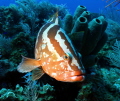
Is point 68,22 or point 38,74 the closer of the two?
point 38,74

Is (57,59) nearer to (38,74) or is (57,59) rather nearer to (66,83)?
(38,74)

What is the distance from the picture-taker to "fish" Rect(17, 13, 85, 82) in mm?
1803

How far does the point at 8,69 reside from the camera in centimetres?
346

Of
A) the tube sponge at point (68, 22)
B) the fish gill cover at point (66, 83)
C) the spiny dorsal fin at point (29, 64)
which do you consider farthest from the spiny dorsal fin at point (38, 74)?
the tube sponge at point (68, 22)

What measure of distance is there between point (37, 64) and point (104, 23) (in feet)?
8.71

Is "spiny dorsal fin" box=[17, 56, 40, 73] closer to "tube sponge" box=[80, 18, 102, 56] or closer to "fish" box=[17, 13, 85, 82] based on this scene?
"fish" box=[17, 13, 85, 82]

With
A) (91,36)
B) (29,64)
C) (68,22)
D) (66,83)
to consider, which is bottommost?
(66,83)

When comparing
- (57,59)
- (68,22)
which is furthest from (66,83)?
(68,22)

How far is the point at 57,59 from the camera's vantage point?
1963 mm

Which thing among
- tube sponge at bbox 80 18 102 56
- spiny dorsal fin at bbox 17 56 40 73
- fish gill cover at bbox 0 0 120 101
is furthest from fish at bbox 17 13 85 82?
tube sponge at bbox 80 18 102 56

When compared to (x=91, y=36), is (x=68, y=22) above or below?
above

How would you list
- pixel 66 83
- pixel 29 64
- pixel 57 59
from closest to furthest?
pixel 57 59 < pixel 29 64 < pixel 66 83

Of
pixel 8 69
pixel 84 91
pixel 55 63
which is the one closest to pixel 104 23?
pixel 84 91

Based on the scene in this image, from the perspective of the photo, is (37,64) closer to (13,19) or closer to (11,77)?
(11,77)
